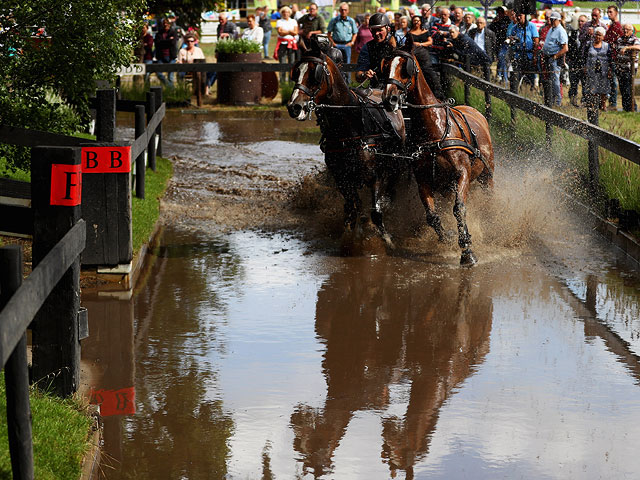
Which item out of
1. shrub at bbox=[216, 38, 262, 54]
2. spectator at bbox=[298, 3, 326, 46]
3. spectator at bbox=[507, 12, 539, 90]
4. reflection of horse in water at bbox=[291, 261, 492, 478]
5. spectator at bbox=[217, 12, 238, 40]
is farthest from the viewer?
spectator at bbox=[217, 12, 238, 40]

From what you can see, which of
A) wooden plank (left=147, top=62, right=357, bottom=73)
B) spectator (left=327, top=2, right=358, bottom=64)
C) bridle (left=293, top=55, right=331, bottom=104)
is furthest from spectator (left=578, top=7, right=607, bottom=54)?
bridle (left=293, top=55, right=331, bottom=104)

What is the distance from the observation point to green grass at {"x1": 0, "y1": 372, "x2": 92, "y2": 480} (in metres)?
5.21

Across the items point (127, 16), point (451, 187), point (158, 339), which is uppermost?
point (127, 16)

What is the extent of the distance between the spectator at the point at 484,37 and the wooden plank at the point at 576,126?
18.9 ft

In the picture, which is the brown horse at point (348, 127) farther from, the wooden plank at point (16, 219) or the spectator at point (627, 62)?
the spectator at point (627, 62)

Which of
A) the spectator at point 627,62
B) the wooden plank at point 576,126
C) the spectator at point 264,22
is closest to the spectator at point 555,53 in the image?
the spectator at point 627,62

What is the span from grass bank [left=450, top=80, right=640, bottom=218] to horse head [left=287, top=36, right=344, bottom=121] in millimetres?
3875

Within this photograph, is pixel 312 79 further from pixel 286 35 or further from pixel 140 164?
pixel 286 35

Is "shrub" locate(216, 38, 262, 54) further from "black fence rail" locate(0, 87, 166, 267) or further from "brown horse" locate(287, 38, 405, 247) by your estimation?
"black fence rail" locate(0, 87, 166, 267)

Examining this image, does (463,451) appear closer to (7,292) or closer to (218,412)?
(218,412)

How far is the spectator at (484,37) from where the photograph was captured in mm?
24672

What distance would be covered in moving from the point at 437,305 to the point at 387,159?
2.92 metres

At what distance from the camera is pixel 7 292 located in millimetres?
4617

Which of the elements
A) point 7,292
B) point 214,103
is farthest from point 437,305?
point 214,103
